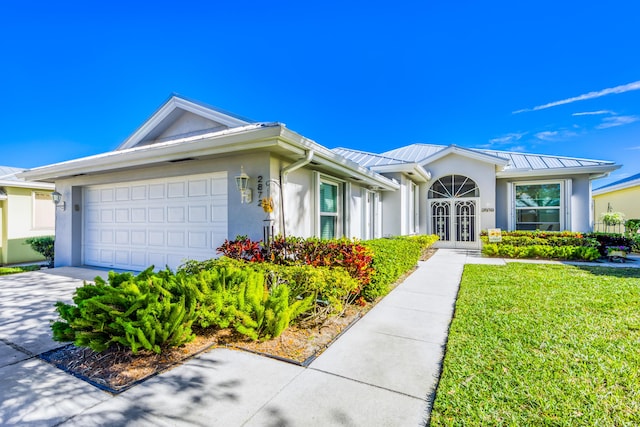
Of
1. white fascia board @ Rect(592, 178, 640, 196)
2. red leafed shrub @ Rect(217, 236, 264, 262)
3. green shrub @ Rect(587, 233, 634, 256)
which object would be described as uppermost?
white fascia board @ Rect(592, 178, 640, 196)

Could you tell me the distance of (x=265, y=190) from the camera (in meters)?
6.27

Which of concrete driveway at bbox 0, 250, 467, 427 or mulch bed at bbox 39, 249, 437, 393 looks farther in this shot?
mulch bed at bbox 39, 249, 437, 393

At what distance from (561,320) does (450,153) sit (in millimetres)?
11515

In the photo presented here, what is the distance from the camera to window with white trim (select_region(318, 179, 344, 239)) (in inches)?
336

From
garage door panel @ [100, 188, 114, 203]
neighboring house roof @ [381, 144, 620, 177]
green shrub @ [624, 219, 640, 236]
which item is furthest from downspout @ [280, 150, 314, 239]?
green shrub @ [624, 219, 640, 236]

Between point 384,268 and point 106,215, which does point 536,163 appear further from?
point 106,215

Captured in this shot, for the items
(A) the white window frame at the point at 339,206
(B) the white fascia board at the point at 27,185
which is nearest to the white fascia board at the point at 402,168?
(A) the white window frame at the point at 339,206

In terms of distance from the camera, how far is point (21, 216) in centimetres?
1262

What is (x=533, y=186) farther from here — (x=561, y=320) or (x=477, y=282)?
(x=561, y=320)

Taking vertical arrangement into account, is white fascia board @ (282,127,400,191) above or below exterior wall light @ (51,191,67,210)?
above

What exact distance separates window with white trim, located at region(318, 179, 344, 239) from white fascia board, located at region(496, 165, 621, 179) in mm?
9380

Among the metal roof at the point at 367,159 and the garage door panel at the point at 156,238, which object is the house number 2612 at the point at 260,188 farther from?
→ the metal roof at the point at 367,159

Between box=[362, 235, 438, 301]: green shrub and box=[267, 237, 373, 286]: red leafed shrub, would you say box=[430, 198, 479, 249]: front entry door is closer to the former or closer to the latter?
box=[362, 235, 438, 301]: green shrub

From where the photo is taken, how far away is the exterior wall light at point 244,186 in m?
6.30
